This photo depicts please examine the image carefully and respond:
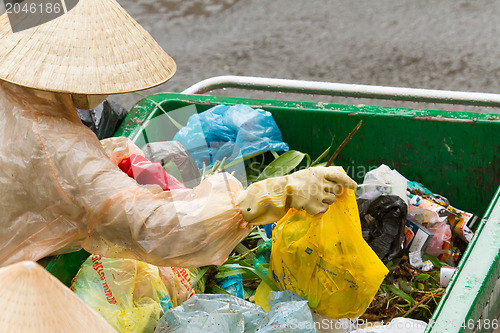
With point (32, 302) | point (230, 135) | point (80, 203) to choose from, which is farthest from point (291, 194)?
point (230, 135)

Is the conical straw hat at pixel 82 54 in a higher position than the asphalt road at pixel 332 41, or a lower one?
higher

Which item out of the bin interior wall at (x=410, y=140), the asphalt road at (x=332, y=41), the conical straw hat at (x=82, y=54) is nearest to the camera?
the conical straw hat at (x=82, y=54)

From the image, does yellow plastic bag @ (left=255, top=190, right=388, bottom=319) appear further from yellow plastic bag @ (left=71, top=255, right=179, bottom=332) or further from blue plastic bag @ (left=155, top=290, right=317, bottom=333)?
yellow plastic bag @ (left=71, top=255, right=179, bottom=332)

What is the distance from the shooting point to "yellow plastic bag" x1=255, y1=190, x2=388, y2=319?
2184 mm

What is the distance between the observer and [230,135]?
299 cm

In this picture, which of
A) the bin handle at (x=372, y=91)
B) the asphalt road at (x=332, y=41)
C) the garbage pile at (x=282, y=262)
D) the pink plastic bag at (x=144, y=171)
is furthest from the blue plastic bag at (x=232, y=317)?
the asphalt road at (x=332, y=41)

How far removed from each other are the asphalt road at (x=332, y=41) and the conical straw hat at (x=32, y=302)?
4125 millimetres

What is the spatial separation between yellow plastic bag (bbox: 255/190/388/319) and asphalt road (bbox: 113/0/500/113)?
2.82m

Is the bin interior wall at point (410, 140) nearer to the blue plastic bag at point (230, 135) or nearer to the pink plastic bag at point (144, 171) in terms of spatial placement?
the blue plastic bag at point (230, 135)

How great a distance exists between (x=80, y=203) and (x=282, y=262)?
29.7 inches

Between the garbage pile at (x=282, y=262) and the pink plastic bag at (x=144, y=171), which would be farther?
the pink plastic bag at (x=144, y=171)

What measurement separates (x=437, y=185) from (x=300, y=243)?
3.07 ft

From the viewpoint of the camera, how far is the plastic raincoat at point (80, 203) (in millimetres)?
1823

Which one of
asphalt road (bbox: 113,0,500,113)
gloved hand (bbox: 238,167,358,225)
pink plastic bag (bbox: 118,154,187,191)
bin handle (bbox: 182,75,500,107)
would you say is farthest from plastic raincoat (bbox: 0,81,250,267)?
asphalt road (bbox: 113,0,500,113)
